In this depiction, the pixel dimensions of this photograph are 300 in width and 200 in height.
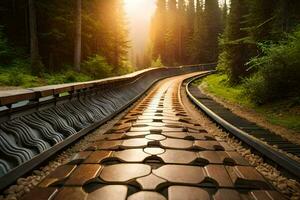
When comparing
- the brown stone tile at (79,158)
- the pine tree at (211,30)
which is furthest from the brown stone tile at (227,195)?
the pine tree at (211,30)

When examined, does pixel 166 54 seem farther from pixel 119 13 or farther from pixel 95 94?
pixel 95 94

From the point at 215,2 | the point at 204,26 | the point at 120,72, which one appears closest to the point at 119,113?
the point at 120,72

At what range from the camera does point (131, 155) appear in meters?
4.66

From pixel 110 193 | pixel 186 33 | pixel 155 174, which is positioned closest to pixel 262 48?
pixel 155 174

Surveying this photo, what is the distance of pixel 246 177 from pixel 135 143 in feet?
7.29

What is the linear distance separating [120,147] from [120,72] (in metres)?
27.0

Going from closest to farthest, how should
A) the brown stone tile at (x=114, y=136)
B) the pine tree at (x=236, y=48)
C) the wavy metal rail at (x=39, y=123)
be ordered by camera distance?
1. the wavy metal rail at (x=39, y=123)
2. the brown stone tile at (x=114, y=136)
3. the pine tree at (x=236, y=48)

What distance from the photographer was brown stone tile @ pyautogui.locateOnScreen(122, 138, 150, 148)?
5.20 m

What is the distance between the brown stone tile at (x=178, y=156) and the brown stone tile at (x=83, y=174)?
101cm

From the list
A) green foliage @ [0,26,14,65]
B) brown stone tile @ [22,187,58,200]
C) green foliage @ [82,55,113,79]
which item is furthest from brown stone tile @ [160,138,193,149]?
green foliage @ [82,55,113,79]

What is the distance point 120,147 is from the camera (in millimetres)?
5109

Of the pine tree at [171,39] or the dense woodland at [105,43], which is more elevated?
the pine tree at [171,39]

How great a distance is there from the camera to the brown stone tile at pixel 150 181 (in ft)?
10.9

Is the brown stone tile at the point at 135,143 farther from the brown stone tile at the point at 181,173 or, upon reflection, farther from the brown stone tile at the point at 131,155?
the brown stone tile at the point at 181,173
